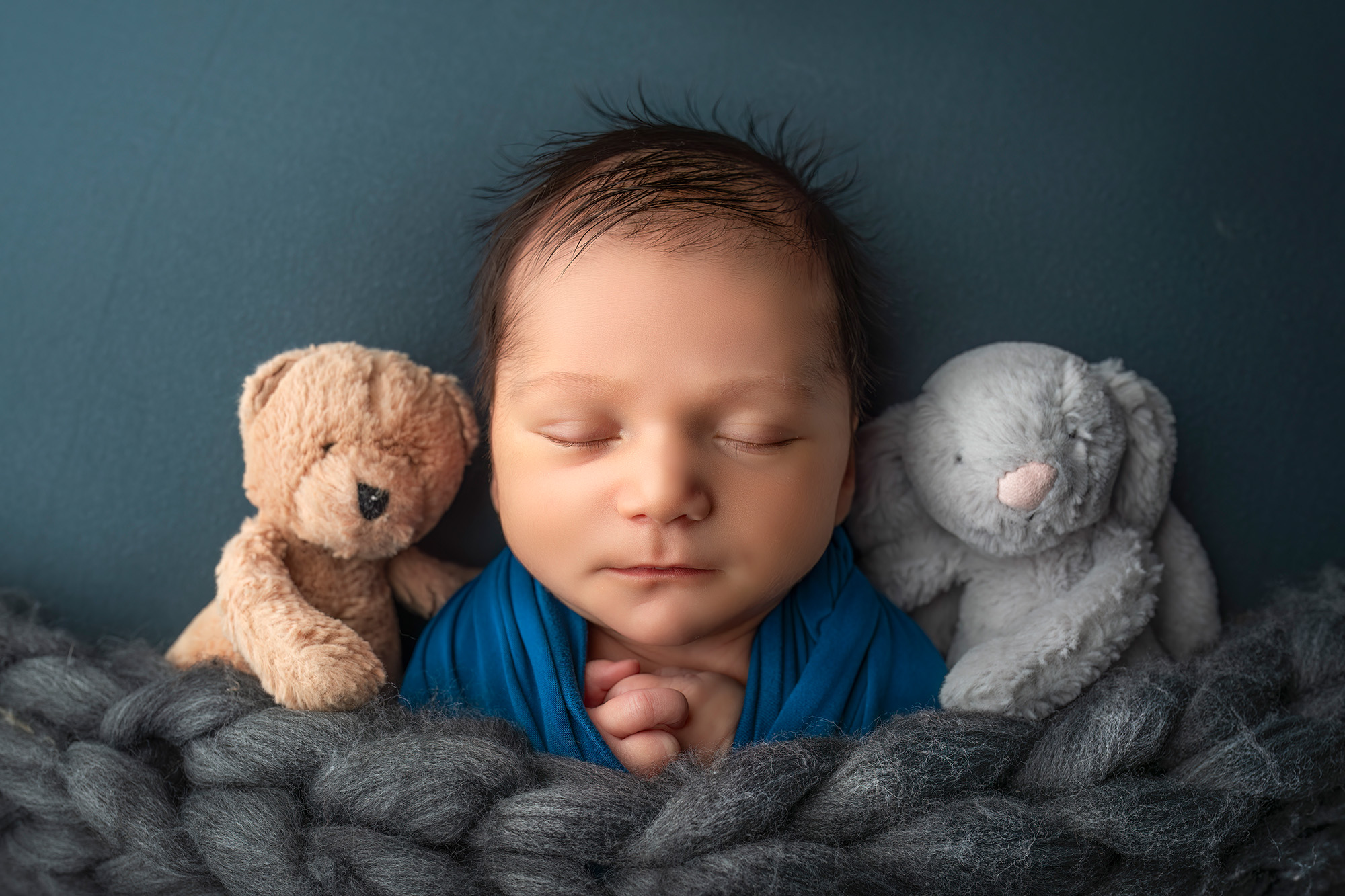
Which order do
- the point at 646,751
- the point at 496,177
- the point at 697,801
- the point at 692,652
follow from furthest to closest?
the point at 496,177, the point at 692,652, the point at 646,751, the point at 697,801

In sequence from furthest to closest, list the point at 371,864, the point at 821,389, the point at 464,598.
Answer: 1. the point at 464,598
2. the point at 821,389
3. the point at 371,864

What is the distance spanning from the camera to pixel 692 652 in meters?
0.89

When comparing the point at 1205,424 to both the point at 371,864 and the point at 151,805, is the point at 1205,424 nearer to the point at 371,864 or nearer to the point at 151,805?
the point at 371,864

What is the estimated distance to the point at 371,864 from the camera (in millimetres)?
654

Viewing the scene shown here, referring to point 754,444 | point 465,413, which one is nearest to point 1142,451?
point 754,444

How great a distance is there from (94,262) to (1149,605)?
1162 mm

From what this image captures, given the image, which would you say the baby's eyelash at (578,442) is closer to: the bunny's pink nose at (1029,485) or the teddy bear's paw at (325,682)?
the teddy bear's paw at (325,682)

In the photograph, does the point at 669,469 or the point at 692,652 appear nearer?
the point at 669,469

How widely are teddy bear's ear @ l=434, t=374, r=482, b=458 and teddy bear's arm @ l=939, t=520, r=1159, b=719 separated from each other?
0.52m

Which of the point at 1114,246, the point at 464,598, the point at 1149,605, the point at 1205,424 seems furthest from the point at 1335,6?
the point at 464,598

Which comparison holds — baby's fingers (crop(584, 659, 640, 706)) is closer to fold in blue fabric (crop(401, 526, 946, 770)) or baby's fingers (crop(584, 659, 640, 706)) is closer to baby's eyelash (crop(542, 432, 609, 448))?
fold in blue fabric (crop(401, 526, 946, 770))

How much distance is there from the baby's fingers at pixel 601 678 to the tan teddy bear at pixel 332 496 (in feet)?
0.63

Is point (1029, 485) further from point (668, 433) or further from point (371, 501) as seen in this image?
point (371, 501)

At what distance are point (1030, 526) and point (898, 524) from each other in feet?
0.50
